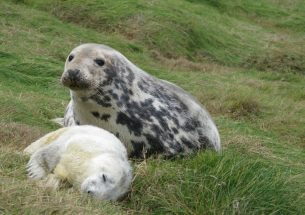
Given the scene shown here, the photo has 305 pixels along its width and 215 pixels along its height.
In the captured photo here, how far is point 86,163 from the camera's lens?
4.42 metres

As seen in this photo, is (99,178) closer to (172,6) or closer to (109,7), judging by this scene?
(109,7)

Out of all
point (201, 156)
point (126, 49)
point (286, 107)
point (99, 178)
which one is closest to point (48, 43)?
point (126, 49)

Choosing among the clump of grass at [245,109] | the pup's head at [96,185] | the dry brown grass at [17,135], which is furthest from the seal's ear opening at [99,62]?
the clump of grass at [245,109]

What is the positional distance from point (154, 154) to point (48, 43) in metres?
7.97

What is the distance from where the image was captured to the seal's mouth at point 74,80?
18.6ft

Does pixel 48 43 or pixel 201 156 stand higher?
pixel 201 156

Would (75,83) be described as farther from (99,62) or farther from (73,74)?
(99,62)

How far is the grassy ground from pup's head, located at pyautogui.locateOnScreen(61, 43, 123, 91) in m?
0.74

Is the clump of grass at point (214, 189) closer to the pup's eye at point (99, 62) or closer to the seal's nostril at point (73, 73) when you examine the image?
the seal's nostril at point (73, 73)

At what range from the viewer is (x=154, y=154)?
5953 millimetres

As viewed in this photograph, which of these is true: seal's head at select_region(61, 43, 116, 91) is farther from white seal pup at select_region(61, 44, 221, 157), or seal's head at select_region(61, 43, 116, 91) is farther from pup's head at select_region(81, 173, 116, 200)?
pup's head at select_region(81, 173, 116, 200)

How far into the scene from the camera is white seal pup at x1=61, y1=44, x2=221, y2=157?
5914 millimetres

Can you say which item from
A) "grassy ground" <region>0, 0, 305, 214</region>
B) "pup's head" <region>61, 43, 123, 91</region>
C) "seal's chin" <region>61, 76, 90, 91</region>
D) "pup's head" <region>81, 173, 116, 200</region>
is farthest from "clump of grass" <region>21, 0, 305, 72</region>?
"pup's head" <region>81, 173, 116, 200</region>

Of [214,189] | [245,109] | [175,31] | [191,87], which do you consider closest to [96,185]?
[214,189]
